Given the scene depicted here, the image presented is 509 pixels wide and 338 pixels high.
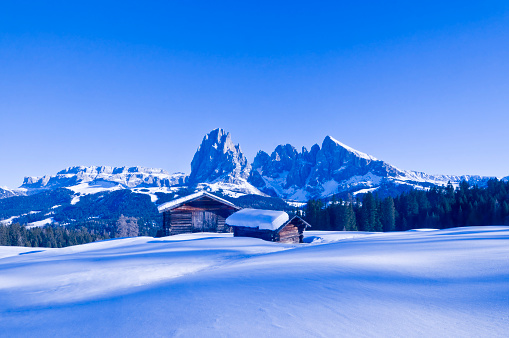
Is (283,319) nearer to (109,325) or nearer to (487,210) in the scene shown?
(109,325)

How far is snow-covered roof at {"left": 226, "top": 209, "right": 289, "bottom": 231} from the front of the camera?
23.0 meters

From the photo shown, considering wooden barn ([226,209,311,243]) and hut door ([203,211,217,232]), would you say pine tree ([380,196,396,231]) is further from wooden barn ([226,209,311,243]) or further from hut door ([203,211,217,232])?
hut door ([203,211,217,232])

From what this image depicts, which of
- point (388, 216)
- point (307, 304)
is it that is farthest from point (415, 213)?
point (307, 304)

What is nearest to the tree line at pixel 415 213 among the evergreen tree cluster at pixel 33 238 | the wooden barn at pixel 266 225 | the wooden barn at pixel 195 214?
the wooden barn at pixel 266 225

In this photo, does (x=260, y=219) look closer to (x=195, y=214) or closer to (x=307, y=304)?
(x=195, y=214)

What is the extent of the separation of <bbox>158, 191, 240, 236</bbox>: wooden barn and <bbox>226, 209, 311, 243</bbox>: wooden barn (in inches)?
129

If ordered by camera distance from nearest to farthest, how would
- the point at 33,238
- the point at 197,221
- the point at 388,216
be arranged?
1. the point at 197,221
2. the point at 388,216
3. the point at 33,238

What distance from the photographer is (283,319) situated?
3346mm

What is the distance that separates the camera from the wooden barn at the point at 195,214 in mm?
26797

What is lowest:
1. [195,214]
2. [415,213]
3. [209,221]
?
[415,213]

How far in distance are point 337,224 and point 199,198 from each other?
34.3m

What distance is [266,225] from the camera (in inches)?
905

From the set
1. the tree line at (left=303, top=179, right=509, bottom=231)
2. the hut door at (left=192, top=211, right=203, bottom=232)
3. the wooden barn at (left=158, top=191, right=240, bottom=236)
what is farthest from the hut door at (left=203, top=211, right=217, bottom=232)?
the tree line at (left=303, top=179, right=509, bottom=231)

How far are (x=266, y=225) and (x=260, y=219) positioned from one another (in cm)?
98
